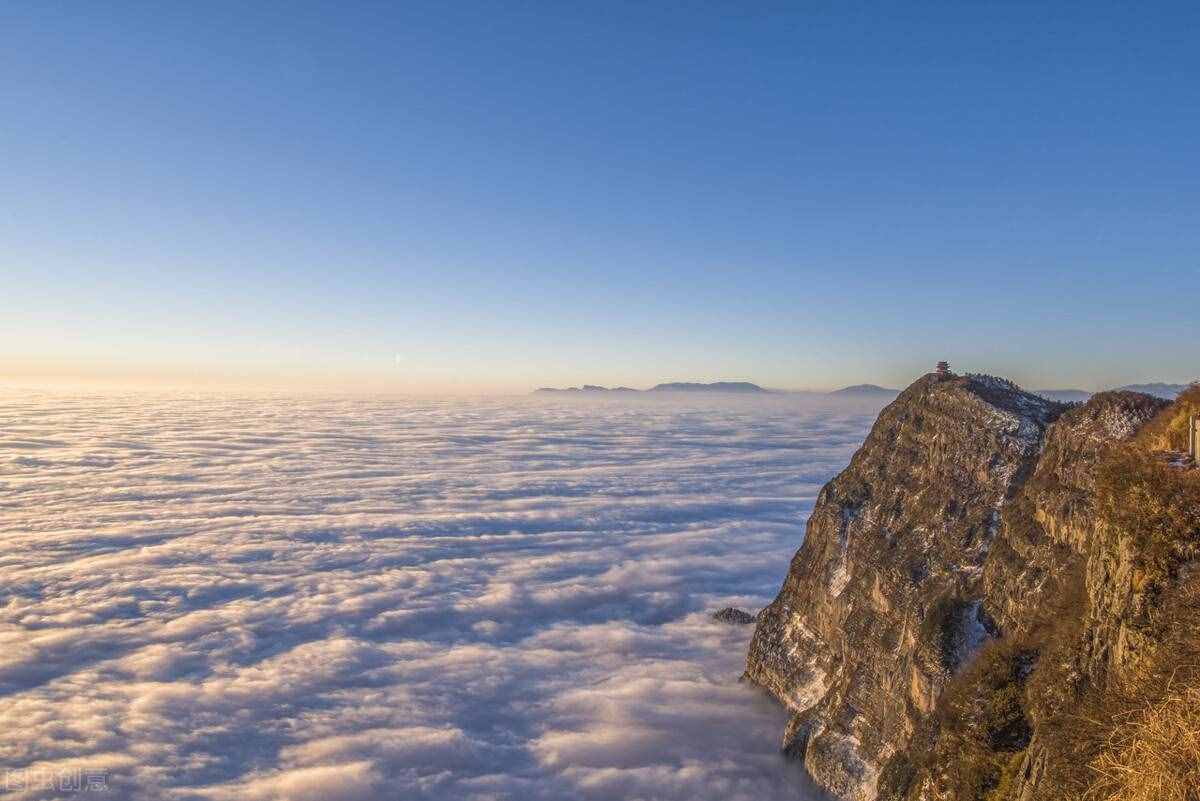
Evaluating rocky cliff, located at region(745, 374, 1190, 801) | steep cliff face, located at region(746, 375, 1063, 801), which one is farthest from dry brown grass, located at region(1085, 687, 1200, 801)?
steep cliff face, located at region(746, 375, 1063, 801)

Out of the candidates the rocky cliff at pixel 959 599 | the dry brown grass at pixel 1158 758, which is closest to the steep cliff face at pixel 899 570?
the rocky cliff at pixel 959 599

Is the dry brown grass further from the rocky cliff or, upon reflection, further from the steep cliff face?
the steep cliff face

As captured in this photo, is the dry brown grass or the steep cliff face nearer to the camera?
the dry brown grass

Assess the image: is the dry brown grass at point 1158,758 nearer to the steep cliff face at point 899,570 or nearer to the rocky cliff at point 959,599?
the rocky cliff at point 959,599

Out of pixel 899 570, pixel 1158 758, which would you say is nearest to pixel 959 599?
pixel 899 570

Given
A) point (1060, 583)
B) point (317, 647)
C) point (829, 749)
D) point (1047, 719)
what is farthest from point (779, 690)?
point (317, 647)
